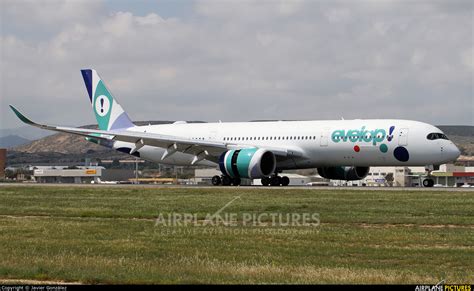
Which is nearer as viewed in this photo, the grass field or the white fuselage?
the grass field

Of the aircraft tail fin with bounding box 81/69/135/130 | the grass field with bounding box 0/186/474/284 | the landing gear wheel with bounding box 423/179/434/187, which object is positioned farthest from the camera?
the aircraft tail fin with bounding box 81/69/135/130

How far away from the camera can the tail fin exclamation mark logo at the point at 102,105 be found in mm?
68000

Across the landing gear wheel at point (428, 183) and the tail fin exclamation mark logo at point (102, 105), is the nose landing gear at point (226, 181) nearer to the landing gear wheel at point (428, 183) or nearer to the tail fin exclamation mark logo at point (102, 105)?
the landing gear wheel at point (428, 183)

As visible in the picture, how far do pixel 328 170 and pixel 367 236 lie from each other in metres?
36.4

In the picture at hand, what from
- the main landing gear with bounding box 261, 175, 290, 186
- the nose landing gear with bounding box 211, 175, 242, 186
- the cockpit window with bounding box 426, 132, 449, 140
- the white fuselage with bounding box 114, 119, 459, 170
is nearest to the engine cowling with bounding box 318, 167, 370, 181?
the white fuselage with bounding box 114, 119, 459, 170

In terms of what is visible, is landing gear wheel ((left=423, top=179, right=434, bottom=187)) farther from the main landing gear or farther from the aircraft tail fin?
the aircraft tail fin

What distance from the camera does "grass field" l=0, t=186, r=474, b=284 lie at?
56.8ft

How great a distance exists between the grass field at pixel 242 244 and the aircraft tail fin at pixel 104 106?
29.8m

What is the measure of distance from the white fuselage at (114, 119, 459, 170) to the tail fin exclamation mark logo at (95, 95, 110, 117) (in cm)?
921

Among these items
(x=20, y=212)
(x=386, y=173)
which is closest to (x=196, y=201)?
(x=20, y=212)

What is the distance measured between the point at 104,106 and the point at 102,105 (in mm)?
230

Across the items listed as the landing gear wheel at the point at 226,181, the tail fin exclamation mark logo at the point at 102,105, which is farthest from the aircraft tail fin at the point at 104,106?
the landing gear wheel at the point at 226,181

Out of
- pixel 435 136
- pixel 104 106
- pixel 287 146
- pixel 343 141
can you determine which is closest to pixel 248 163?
pixel 287 146

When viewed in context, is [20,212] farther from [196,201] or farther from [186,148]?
[186,148]
